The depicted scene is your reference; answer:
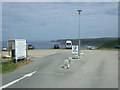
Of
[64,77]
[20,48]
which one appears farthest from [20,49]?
[64,77]

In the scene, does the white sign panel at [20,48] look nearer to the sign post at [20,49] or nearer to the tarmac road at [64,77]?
the sign post at [20,49]

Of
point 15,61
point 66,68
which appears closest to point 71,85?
point 66,68

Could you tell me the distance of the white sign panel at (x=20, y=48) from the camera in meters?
26.9

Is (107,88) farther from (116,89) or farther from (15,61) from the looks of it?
(15,61)

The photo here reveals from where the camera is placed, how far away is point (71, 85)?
43.7 ft

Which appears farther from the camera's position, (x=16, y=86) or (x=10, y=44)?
(x=10, y=44)

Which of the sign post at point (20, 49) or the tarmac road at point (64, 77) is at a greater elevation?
the sign post at point (20, 49)

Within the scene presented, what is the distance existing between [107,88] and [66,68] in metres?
9.33

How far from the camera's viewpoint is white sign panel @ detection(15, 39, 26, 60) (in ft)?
88.4

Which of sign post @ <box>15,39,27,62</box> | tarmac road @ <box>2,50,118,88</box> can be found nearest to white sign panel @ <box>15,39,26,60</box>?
sign post @ <box>15,39,27,62</box>

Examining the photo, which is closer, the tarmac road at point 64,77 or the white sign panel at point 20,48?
the tarmac road at point 64,77

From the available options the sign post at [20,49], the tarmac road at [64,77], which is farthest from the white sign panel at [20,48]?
the tarmac road at [64,77]

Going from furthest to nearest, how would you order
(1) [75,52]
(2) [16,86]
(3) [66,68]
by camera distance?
1. (1) [75,52]
2. (3) [66,68]
3. (2) [16,86]

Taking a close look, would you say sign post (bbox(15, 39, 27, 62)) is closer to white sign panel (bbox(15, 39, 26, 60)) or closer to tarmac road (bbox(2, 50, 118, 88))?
white sign panel (bbox(15, 39, 26, 60))
